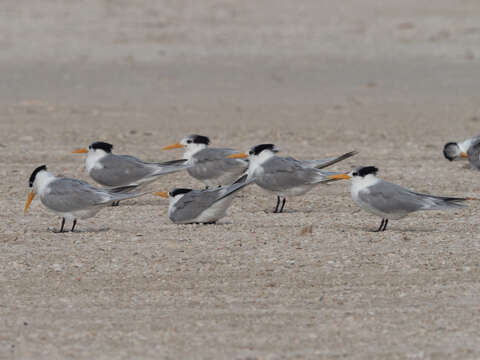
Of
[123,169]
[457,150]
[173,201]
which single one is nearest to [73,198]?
[173,201]

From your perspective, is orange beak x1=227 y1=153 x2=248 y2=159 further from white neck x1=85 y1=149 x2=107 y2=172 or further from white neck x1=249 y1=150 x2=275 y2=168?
white neck x1=85 y1=149 x2=107 y2=172

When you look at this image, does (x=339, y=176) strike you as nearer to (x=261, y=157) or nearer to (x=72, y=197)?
(x=261, y=157)

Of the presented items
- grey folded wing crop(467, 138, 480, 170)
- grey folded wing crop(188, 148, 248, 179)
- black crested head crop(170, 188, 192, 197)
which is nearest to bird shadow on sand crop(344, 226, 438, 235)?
black crested head crop(170, 188, 192, 197)

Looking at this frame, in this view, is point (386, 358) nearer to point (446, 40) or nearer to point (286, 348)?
point (286, 348)

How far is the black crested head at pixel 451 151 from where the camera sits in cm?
1097

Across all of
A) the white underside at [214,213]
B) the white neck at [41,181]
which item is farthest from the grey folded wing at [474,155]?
the white neck at [41,181]

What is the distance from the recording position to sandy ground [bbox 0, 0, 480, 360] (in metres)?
5.24

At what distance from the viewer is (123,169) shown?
8.62 meters

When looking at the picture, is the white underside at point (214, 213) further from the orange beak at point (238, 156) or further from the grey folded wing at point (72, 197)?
the orange beak at point (238, 156)

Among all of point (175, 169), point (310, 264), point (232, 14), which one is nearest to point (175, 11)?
point (232, 14)

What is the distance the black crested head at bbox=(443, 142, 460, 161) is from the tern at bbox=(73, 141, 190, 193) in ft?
11.5

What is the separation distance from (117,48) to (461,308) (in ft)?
47.2

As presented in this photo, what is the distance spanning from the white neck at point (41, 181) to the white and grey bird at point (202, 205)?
937 millimetres

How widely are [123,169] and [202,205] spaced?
1.26 metres
